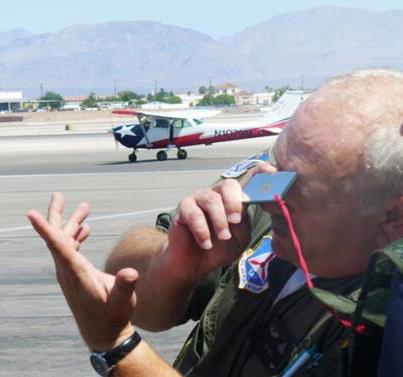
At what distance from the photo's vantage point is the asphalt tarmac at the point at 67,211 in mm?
7492

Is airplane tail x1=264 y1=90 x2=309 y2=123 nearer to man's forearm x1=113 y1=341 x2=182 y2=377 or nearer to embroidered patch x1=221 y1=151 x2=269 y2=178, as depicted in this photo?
embroidered patch x1=221 y1=151 x2=269 y2=178

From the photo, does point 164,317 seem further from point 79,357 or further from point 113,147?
point 113,147

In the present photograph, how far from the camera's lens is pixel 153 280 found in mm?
2799

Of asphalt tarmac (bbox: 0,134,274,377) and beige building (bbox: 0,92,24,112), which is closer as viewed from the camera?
asphalt tarmac (bbox: 0,134,274,377)

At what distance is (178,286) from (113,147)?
4379 cm

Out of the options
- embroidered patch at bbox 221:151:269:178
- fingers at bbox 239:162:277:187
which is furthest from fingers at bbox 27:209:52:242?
embroidered patch at bbox 221:151:269:178

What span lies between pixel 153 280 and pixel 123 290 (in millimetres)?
638

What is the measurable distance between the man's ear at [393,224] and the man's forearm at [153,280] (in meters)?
0.62

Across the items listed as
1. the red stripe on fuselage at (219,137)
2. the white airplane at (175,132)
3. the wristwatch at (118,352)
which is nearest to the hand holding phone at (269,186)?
the wristwatch at (118,352)

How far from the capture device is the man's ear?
227 cm

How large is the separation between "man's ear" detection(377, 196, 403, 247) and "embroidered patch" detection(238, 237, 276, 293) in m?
0.42

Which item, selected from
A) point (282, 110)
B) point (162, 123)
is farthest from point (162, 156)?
point (282, 110)

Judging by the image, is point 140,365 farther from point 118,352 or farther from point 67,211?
point 67,211

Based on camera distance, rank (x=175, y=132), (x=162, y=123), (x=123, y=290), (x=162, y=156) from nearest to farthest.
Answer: (x=123, y=290)
(x=162, y=156)
(x=175, y=132)
(x=162, y=123)
